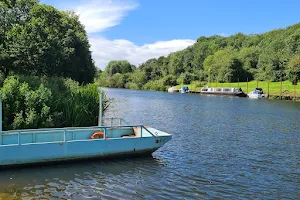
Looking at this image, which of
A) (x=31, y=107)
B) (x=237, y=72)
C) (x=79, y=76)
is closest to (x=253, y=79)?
(x=237, y=72)

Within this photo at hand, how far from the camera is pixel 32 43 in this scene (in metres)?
38.3

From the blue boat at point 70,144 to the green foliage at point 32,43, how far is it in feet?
80.9

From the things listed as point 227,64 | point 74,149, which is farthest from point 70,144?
point 227,64

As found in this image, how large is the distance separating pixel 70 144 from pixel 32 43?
27.3 metres

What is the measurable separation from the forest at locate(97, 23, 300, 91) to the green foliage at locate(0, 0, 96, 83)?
7624 cm

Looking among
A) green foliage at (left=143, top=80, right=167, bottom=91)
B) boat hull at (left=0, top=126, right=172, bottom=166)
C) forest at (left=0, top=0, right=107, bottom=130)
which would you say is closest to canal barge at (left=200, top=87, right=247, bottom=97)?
Answer: green foliage at (left=143, top=80, right=167, bottom=91)

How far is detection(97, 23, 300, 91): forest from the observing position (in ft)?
366

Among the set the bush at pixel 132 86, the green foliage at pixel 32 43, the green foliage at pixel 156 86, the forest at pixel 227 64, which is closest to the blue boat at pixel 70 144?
the green foliage at pixel 32 43

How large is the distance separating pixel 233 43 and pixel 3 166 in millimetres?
166451

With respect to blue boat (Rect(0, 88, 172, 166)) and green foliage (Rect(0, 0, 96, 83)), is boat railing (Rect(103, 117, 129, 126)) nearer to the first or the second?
blue boat (Rect(0, 88, 172, 166))

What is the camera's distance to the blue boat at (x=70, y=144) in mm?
14086

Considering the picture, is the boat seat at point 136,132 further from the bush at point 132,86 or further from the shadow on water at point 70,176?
the bush at point 132,86

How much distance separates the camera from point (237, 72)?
128 metres

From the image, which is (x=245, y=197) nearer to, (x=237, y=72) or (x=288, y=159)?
(x=288, y=159)
